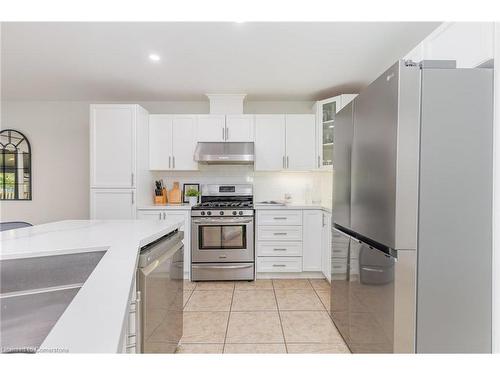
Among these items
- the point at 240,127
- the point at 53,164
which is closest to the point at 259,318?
the point at 240,127

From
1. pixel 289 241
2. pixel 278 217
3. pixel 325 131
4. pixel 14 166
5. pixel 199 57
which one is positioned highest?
pixel 199 57

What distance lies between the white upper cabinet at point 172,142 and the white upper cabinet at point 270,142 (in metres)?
0.88

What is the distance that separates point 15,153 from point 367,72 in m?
5.04

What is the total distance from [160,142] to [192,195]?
852 millimetres

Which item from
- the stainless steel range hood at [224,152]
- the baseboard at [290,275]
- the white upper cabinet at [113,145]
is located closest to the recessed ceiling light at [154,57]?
the white upper cabinet at [113,145]

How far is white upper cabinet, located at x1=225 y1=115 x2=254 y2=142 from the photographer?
3.81 metres

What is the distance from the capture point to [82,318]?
2.10ft

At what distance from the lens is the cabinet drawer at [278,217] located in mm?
3605

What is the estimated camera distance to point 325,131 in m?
3.71

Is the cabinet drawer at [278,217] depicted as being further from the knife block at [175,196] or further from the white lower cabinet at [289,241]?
the knife block at [175,196]

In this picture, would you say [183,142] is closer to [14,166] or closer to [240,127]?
[240,127]

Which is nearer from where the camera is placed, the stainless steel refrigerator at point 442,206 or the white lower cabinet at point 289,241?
the stainless steel refrigerator at point 442,206

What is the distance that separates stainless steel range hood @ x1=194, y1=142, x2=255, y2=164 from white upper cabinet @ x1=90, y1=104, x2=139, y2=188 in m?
0.84
